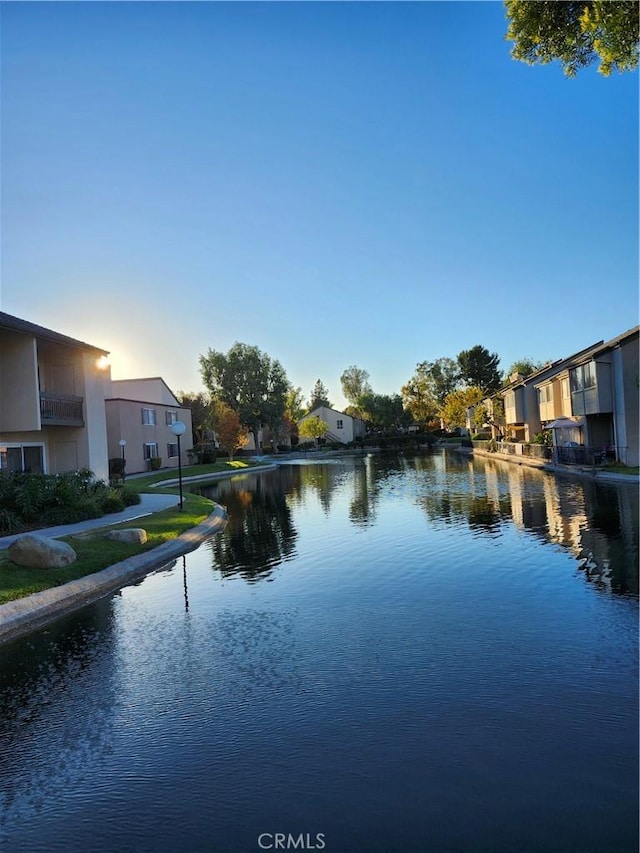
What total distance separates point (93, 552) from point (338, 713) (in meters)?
9.18

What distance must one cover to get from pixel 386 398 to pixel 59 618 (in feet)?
344

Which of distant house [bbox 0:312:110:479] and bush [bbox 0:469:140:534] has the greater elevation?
distant house [bbox 0:312:110:479]

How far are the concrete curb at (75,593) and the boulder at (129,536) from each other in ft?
1.55

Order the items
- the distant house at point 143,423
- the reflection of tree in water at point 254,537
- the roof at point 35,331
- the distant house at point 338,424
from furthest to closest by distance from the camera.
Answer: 1. the distant house at point 338,424
2. the distant house at point 143,423
3. the roof at point 35,331
4. the reflection of tree in water at point 254,537

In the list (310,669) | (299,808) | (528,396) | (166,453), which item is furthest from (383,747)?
(528,396)

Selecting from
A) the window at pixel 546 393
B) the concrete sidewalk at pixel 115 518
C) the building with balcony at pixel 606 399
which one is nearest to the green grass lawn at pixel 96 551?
the concrete sidewalk at pixel 115 518

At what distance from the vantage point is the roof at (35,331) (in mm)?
20812

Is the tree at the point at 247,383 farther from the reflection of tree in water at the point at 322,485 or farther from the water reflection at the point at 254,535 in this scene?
the water reflection at the point at 254,535

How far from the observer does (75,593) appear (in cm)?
1160

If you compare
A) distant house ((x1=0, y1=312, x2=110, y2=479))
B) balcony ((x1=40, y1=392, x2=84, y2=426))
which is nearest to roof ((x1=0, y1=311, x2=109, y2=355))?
distant house ((x1=0, y1=312, x2=110, y2=479))

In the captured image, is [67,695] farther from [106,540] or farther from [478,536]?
[478,536]

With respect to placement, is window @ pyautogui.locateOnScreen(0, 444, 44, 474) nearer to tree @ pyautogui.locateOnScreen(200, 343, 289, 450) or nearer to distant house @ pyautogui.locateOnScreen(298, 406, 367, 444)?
tree @ pyautogui.locateOnScreen(200, 343, 289, 450)

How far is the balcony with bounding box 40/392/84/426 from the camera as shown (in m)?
23.6

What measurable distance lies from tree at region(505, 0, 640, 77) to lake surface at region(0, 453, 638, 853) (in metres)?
8.15
